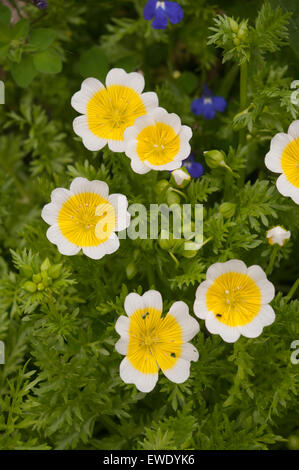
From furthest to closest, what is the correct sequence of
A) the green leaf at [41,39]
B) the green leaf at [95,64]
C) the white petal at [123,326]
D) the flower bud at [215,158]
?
the green leaf at [95,64], the green leaf at [41,39], the flower bud at [215,158], the white petal at [123,326]

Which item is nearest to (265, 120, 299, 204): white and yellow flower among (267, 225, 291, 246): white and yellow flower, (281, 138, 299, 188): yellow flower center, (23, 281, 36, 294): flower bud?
(281, 138, 299, 188): yellow flower center

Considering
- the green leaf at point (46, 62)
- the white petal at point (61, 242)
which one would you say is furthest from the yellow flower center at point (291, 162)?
the green leaf at point (46, 62)

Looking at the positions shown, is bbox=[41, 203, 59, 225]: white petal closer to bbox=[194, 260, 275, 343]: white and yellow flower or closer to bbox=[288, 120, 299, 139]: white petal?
bbox=[194, 260, 275, 343]: white and yellow flower

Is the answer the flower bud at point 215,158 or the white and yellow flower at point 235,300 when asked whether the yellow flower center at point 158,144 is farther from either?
the white and yellow flower at point 235,300

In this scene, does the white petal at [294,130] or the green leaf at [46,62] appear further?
the green leaf at [46,62]

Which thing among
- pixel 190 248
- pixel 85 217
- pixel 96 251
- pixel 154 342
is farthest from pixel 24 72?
pixel 154 342

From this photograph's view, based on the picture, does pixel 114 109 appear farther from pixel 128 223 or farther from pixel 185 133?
pixel 128 223

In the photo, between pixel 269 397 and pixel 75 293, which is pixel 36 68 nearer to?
pixel 75 293
